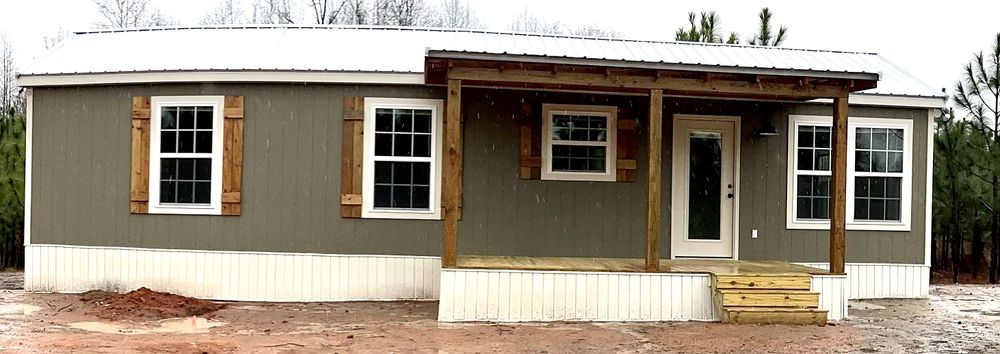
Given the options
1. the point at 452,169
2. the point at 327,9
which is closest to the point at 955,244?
the point at 452,169

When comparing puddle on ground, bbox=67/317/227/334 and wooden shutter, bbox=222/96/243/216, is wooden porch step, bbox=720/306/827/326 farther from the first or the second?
wooden shutter, bbox=222/96/243/216

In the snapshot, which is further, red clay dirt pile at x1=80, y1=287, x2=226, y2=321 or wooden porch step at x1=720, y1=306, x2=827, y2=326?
red clay dirt pile at x1=80, y1=287, x2=226, y2=321

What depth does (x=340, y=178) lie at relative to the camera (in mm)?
9820

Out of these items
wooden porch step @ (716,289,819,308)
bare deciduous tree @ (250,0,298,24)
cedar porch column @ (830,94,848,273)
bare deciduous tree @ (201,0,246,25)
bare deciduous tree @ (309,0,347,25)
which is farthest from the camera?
bare deciduous tree @ (201,0,246,25)

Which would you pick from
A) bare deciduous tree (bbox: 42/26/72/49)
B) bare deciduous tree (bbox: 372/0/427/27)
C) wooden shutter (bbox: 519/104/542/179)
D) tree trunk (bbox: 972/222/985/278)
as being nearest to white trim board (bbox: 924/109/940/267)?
wooden shutter (bbox: 519/104/542/179)

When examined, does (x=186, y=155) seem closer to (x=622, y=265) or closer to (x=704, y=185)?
(x=622, y=265)

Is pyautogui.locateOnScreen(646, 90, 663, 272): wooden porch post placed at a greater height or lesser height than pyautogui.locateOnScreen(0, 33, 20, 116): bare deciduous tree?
lesser

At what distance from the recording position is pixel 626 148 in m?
10.0

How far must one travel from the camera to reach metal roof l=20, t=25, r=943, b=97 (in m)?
9.96

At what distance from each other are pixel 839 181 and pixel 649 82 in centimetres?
199

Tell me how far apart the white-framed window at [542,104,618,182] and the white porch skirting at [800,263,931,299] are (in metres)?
2.62

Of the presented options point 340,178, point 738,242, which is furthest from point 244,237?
Result: point 738,242

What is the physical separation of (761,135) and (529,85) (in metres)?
2.87

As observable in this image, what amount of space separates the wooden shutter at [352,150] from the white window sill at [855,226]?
4.74 m
